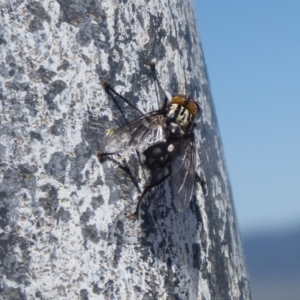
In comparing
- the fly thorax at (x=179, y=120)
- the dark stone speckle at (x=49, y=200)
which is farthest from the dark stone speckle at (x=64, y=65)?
the fly thorax at (x=179, y=120)

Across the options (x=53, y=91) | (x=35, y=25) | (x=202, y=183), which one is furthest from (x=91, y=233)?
(x=35, y=25)

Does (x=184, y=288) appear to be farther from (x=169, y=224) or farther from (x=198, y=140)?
(x=198, y=140)

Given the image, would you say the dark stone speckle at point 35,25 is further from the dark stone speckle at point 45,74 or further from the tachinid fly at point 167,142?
the tachinid fly at point 167,142

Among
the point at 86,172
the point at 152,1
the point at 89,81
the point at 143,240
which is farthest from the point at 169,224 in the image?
the point at 152,1

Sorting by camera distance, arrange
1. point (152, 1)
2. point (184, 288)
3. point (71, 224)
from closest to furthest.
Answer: point (71, 224), point (184, 288), point (152, 1)

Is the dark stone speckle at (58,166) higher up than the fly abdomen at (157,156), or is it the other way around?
the fly abdomen at (157,156)

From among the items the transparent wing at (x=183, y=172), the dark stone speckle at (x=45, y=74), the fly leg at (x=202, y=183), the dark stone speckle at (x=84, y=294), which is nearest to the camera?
the dark stone speckle at (x=84, y=294)

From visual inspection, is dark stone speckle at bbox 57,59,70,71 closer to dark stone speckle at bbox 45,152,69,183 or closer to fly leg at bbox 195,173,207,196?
dark stone speckle at bbox 45,152,69,183

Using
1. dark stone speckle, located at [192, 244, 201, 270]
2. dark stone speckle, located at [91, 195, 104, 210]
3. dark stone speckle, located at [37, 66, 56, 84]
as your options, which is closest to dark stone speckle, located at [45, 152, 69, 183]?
dark stone speckle, located at [91, 195, 104, 210]
